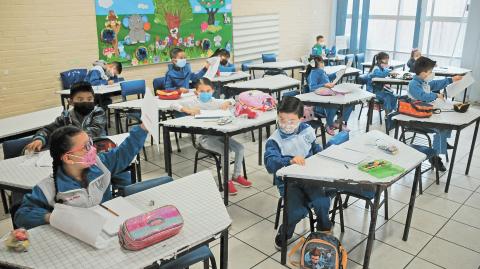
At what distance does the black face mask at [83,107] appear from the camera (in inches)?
129

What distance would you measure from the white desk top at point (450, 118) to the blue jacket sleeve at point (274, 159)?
175 cm

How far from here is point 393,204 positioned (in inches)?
150

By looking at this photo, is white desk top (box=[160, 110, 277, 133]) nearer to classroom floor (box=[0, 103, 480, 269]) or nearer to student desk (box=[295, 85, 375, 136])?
classroom floor (box=[0, 103, 480, 269])

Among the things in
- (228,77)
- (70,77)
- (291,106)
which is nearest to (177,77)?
(228,77)

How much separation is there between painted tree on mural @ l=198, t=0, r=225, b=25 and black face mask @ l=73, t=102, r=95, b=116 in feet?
17.2

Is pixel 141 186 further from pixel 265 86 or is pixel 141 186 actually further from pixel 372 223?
pixel 265 86

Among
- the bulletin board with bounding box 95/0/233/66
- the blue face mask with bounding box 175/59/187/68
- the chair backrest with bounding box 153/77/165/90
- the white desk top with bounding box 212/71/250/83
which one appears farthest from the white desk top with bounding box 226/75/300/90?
the bulletin board with bounding box 95/0/233/66

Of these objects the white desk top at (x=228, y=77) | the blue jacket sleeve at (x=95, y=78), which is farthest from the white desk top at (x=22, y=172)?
the white desk top at (x=228, y=77)

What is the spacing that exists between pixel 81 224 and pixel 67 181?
382 mm

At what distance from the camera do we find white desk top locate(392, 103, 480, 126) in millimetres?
3828

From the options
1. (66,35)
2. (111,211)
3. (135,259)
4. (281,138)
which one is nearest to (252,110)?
(281,138)

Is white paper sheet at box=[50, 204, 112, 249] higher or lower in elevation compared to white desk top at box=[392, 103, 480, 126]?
lower

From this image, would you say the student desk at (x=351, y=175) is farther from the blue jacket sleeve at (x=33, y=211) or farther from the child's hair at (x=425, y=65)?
the child's hair at (x=425, y=65)

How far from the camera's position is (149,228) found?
1.76 metres
